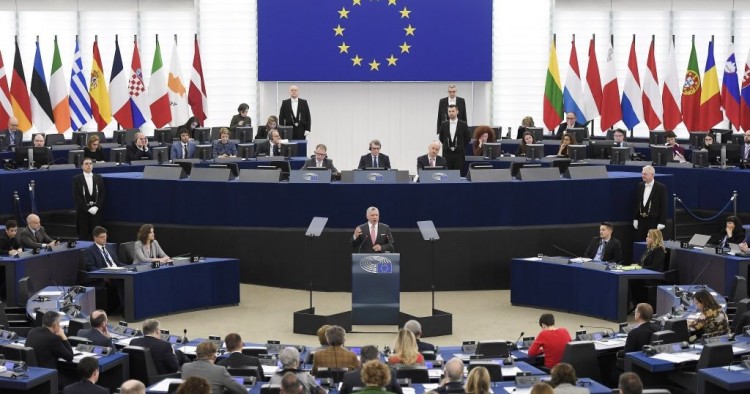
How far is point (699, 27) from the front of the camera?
3322 centimetres

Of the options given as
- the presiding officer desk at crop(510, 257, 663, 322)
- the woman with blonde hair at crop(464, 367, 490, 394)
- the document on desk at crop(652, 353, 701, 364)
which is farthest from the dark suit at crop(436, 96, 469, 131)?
the woman with blonde hair at crop(464, 367, 490, 394)

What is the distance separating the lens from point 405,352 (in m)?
13.4

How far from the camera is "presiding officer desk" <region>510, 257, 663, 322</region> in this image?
63.4ft

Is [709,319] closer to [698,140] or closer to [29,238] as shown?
[29,238]

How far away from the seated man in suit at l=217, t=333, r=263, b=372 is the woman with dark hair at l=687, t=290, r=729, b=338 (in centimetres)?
545

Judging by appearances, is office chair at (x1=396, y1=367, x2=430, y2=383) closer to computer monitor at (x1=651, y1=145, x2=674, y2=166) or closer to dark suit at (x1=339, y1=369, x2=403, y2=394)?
dark suit at (x1=339, y1=369, x2=403, y2=394)

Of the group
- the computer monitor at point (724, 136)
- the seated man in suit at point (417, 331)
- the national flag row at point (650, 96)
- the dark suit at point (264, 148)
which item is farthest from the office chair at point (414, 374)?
the national flag row at point (650, 96)

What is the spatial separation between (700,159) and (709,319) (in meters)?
10.8

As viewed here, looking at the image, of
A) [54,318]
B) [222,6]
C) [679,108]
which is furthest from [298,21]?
[54,318]

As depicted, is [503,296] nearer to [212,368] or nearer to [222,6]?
[212,368]

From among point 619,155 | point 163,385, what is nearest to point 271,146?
point 619,155

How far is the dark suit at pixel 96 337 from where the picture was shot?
47.6 ft

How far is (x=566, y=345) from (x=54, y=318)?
574 cm

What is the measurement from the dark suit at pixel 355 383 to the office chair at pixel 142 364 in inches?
100
